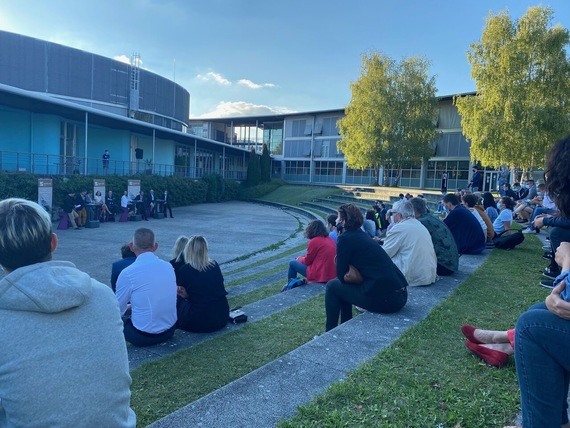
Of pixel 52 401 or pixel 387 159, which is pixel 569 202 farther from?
pixel 387 159

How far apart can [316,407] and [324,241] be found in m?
4.29

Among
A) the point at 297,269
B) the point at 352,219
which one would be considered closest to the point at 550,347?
the point at 352,219

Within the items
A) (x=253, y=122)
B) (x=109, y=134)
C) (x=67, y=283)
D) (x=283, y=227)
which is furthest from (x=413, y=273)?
(x=253, y=122)

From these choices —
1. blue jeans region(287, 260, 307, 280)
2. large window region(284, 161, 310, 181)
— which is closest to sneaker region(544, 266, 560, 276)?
blue jeans region(287, 260, 307, 280)

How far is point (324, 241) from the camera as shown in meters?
6.95

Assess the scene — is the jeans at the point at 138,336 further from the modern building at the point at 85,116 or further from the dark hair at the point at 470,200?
the modern building at the point at 85,116

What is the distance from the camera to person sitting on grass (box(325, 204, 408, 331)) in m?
4.61

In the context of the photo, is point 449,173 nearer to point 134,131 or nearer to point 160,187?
point 160,187

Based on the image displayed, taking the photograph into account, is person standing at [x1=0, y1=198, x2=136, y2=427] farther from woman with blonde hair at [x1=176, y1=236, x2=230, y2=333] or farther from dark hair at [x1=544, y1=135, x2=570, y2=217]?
woman with blonde hair at [x1=176, y1=236, x2=230, y2=333]

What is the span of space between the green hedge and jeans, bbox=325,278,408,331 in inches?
709

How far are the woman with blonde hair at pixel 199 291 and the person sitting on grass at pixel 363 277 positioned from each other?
1.35 meters

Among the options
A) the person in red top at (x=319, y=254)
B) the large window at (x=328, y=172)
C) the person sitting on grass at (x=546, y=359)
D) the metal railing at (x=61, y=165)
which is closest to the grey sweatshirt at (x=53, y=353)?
the person sitting on grass at (x=546, y=359)

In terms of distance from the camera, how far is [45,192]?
18172 mm

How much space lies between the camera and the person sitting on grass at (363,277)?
181 inches
